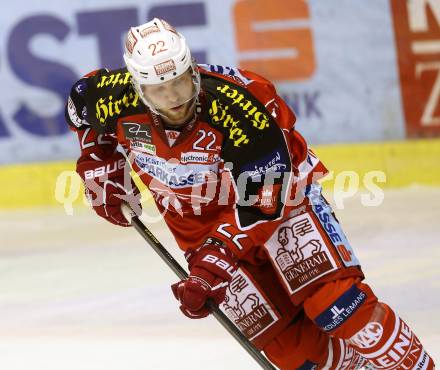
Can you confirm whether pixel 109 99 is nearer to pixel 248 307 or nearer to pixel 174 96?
pixel 174 96

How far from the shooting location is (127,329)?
5066 mm

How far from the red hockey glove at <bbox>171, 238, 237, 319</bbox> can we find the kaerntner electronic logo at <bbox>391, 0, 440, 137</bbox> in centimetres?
433

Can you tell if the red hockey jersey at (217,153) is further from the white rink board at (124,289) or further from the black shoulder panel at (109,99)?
the white rink board at (124,289)

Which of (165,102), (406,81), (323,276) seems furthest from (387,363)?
(406,81)

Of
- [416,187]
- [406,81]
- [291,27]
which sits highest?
[291,27]

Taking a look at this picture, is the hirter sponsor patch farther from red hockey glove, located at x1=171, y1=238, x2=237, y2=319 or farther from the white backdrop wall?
the white backdrop wall

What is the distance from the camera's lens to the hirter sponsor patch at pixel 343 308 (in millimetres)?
3600

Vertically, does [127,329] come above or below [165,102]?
below

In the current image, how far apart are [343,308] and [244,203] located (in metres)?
0.47

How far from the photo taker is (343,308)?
11.8ft

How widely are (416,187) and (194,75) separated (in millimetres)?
4004

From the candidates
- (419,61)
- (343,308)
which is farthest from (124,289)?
(419,61)

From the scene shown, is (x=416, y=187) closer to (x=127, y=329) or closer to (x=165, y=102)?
(x=127, y=329)

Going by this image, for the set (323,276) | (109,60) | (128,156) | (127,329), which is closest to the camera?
(323,276)
